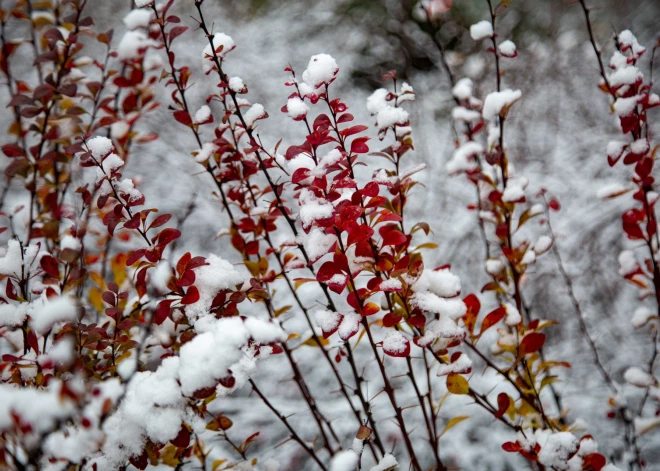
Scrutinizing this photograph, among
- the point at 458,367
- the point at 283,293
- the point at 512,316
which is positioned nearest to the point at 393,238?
the point at 458,367

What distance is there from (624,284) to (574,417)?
2.15ft

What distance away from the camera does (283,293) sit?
2.15 metres

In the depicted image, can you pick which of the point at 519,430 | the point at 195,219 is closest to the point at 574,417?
the point at 519,430

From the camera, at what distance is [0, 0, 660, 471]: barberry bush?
66 cm

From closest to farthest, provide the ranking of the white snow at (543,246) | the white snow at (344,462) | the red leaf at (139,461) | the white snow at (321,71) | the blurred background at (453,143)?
the white snow at (344,462), the red leaf at (139,461), the white snow at (321,71), the white snow at (543,246), the blurred background at (453,143)

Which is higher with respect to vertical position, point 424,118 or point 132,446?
point 424,118

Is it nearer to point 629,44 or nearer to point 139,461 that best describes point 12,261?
point 139,461

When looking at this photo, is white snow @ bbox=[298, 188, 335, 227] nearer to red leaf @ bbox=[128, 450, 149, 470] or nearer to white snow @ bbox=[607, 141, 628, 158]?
red leaf @ bbox=[128, 450, 149, 470]

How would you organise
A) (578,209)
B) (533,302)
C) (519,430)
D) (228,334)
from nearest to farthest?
(228,334), (519,430), (533,302), (578,209)

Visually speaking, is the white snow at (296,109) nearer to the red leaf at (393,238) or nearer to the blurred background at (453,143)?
the red leaf at (393,238)

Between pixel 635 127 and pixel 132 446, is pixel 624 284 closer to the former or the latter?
pixel 635 127

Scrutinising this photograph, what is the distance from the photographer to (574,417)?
1.61 m

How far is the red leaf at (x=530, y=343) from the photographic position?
0.91m

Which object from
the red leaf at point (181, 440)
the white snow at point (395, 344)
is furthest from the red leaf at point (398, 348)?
the red leaf at point (181, 440)
